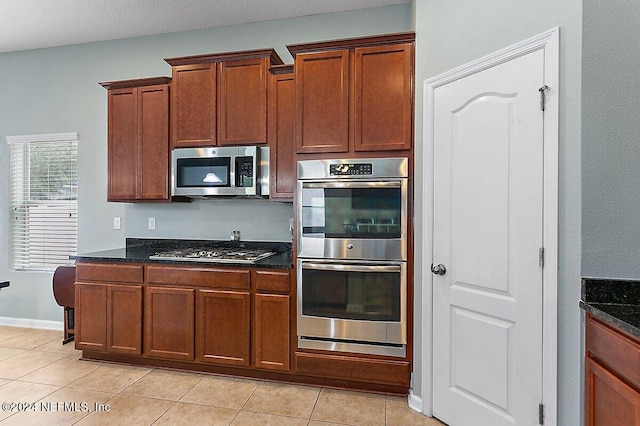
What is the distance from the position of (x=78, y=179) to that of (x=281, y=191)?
2.41 meters

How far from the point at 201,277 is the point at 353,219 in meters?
1.25

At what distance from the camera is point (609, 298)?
1491mm

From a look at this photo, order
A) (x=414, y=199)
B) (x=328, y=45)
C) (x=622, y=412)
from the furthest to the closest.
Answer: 1. (x=328, y=45)
2. (x=414, y=199)
3. (x=622, y=412)

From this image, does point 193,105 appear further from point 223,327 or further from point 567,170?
point 567,170

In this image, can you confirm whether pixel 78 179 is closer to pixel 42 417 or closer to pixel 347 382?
pixel 42 417

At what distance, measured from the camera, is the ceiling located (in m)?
3.05

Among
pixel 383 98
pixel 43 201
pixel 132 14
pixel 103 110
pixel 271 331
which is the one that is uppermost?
pixel 132 14

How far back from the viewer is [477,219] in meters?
1.98

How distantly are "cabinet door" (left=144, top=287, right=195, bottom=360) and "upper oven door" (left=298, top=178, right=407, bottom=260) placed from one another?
1027 mm

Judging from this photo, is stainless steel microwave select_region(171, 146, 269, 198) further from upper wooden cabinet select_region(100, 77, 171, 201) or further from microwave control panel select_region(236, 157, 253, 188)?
upper wooden cabinet select_region(100, 77, 171, 201)

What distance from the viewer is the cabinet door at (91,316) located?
2918 millimetres

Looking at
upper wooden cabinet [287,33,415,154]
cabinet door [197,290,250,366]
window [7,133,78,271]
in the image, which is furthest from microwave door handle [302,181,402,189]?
window [7,133,78,271]

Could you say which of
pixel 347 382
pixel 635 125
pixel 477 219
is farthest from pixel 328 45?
pixel 347 382

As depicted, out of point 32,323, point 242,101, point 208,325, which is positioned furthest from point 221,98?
point 32,323
